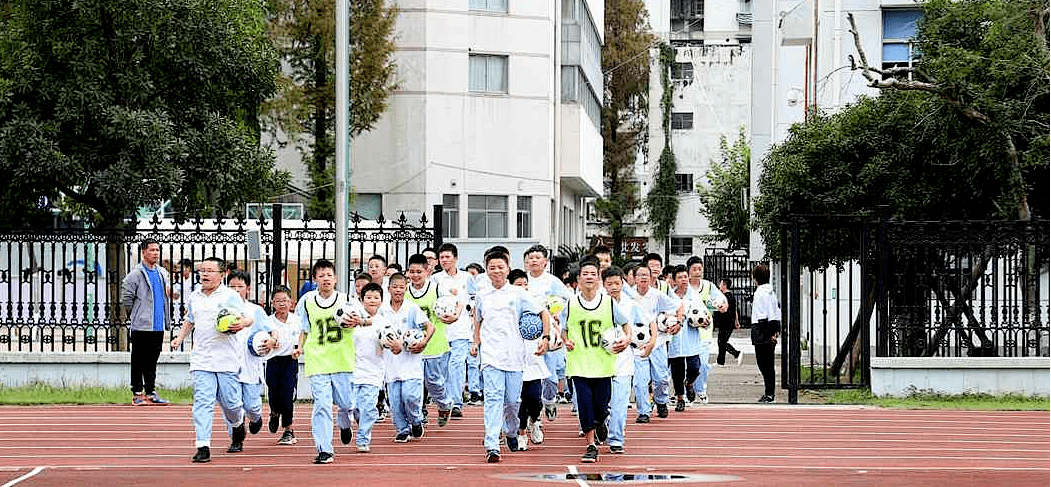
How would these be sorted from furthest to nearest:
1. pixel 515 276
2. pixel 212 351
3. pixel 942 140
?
pixel 942 140
pixel 515 276
pixel 212 351

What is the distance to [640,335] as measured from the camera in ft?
48.2

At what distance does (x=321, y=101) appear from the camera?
42.6m

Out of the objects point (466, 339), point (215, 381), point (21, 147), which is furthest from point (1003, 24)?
point (21, 147)

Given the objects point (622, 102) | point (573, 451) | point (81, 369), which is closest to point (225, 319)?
point (573, 451)

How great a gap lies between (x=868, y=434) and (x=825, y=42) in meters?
16.3

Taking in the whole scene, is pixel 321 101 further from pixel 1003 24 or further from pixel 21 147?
pixel 1003 24

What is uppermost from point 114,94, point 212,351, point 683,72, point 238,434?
point 683,72

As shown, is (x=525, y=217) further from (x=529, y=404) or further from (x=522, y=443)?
(x=522, y=443)

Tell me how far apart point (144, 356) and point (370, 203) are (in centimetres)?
2660

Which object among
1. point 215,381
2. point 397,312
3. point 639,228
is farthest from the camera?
point 639,228

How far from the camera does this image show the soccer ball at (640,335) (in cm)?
1460

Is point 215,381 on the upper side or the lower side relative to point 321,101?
lower

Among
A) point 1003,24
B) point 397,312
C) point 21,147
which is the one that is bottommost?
point 397,312

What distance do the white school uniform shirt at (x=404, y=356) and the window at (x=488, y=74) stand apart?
3069 centimetres
